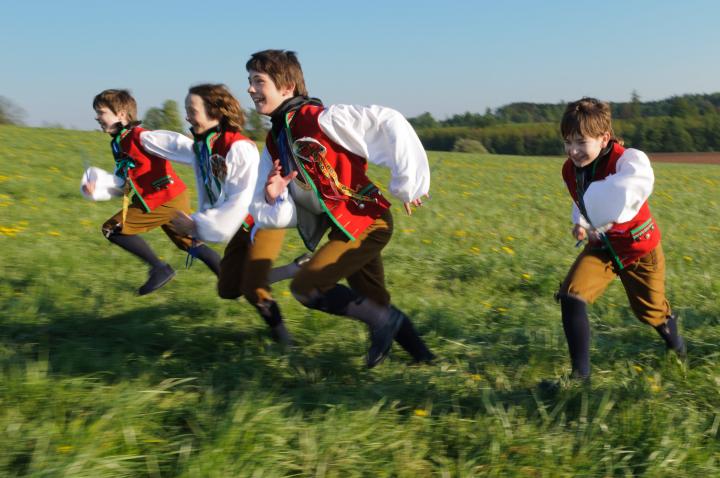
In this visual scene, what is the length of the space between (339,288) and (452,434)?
960 millimetres

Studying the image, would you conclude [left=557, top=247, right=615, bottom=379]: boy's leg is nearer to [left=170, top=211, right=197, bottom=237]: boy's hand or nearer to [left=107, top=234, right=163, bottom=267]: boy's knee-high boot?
[left=170, top=211, right=197, bottom=237]: boy's hand

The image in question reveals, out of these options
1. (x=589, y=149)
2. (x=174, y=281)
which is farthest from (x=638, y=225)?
(x=174, y=281)

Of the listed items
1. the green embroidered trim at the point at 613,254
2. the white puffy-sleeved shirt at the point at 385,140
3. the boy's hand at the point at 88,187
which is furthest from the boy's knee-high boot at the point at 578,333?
the boy's hand at the point at 88,187

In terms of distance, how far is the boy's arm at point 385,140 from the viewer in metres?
3.43

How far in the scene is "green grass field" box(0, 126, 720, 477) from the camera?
2748 mm

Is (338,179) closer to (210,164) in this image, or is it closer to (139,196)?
(210,164)

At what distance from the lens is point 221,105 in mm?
4273

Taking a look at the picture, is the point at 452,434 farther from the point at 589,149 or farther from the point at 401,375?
the point at 589,149

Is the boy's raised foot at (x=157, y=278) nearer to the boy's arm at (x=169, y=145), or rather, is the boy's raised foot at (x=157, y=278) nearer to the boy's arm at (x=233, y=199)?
the boy's arm at (x=169, y=145)

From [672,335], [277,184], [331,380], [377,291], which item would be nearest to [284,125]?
[277,184]

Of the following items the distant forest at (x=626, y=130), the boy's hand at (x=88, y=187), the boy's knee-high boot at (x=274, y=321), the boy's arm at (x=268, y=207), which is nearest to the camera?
the boy's arm at (x=268, y=207)

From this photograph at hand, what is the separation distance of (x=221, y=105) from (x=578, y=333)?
2.41 metres

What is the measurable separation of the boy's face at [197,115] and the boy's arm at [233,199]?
0.29 m

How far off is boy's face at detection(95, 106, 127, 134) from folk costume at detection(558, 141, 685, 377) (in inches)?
122
